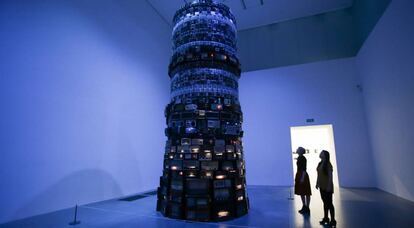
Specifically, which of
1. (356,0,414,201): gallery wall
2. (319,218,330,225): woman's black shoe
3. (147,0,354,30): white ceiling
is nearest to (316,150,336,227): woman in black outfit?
(319,218,330,225): woman's black shoe

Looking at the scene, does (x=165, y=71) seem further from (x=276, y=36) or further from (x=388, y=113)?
(x=388, y=113)

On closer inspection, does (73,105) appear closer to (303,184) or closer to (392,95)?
(303,184)

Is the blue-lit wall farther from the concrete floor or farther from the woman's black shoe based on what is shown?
the woman's black shoe

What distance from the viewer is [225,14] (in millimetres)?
6660

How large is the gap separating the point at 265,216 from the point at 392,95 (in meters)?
6.33

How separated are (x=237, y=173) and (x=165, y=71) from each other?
812 cm

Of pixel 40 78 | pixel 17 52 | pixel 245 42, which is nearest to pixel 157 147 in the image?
pixel 40 78

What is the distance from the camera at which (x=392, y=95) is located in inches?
306

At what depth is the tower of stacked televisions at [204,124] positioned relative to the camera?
5379mm

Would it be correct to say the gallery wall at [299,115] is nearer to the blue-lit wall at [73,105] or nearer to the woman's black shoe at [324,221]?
→ the blue-lit wall at [73,105]


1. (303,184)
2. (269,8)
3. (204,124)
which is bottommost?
(303,184)

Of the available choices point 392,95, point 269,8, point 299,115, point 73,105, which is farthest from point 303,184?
point 269,8

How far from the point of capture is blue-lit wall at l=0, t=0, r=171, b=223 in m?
5.52

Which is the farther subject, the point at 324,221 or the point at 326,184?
the point at 324,221
